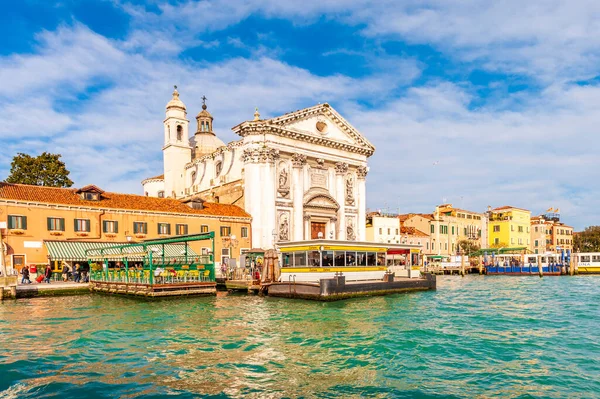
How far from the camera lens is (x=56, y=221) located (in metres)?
29.6

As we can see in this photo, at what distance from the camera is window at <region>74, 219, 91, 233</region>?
99.8ft

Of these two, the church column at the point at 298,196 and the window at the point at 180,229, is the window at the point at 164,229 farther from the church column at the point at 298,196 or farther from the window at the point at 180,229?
the church column at the point at 298,196

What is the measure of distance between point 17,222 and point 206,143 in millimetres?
29169

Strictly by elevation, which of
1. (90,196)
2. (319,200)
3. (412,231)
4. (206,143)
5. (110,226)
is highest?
(206,143)

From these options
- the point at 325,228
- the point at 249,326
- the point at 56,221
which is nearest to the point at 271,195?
the point at 325,228

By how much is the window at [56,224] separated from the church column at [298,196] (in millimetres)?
17391

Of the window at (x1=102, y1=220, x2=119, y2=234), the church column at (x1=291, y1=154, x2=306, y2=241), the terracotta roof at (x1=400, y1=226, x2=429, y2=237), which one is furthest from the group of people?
the terracotta roof at (x1=400, y1=226, x2=429, y2=237)

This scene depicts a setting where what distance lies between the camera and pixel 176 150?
52.4 metres

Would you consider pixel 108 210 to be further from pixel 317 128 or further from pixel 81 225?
pixel 317 128

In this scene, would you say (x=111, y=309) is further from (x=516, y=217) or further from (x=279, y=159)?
(x=516, y=217)

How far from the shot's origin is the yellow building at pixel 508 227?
73.6 m

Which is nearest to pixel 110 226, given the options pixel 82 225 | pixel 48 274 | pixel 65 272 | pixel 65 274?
pixel 82 225

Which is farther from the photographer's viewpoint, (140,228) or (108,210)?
(140,228)

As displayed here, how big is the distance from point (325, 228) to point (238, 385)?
112 ft
